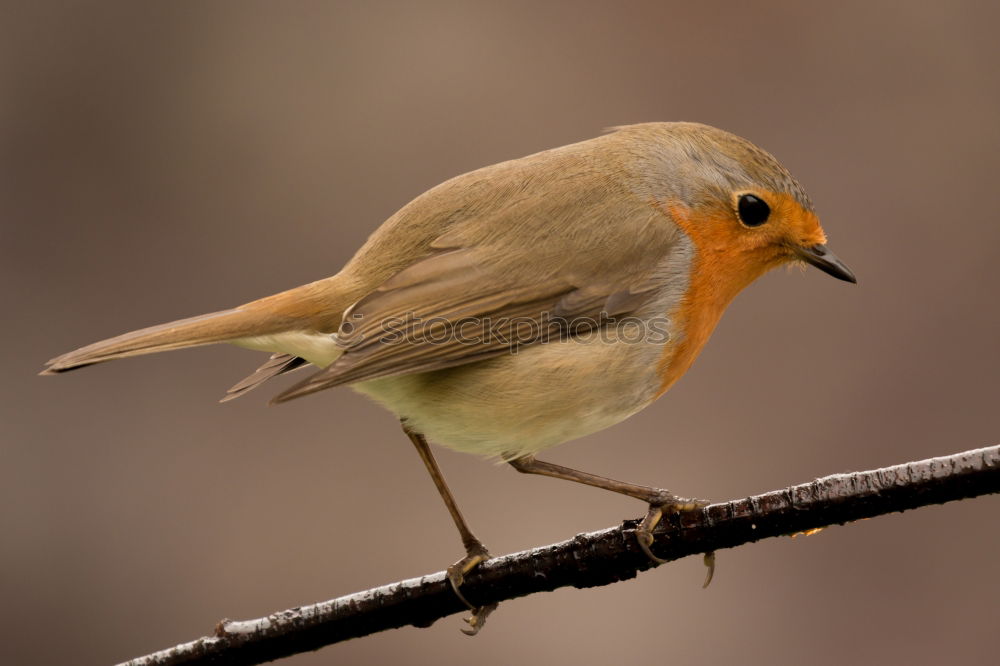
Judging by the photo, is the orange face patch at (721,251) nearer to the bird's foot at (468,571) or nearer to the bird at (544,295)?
the bird at (544,295)

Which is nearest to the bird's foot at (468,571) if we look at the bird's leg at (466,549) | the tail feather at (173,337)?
the bird's leg at (466,549)

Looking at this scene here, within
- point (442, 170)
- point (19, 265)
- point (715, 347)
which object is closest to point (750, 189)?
point (715, 347)

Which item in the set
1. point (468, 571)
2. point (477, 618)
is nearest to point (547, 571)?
point (468, 571)

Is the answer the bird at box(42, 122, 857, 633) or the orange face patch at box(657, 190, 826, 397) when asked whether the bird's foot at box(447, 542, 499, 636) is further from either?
the orange face patch at box(657, 190, 826, 397)

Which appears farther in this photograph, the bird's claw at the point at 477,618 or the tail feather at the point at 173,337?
the bird's claw at the point at 477,618

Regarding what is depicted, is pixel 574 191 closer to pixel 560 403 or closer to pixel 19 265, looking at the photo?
pixel 560 403

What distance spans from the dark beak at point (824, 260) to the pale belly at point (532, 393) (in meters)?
0.49

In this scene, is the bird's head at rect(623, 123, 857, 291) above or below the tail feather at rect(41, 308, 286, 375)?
below

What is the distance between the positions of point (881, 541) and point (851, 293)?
1.20 m

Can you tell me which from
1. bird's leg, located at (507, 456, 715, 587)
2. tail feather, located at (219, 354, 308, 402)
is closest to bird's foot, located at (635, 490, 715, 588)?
bird's leg, located at (507, 456, 715, 587)

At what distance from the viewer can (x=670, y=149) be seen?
3252 mm

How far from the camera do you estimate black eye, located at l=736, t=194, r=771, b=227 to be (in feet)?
10.0

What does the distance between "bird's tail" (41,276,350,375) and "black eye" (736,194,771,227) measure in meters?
1.14

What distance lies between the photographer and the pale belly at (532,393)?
2920mm
